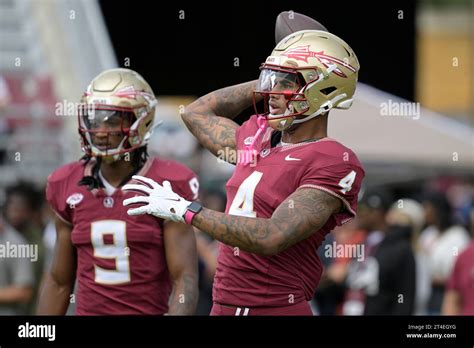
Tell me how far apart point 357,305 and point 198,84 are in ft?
27.5

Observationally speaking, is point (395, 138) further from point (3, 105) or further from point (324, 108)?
point (324, 108)

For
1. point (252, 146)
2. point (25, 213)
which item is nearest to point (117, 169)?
point (252, 146)

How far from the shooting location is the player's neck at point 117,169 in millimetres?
6090

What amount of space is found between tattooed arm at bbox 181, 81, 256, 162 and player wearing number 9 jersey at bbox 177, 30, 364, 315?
0.86 feet

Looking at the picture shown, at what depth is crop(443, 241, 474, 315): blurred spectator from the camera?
8688mm

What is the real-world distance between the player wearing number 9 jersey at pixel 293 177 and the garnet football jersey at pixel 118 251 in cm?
69

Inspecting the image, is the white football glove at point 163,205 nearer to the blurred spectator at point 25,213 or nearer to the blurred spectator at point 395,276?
the blurred spectator at point 395,276

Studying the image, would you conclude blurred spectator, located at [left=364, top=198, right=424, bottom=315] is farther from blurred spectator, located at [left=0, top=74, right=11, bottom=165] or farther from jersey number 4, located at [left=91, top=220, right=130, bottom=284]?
blurred spectator, located at [left=0, top=74, right=11, bottom=165]

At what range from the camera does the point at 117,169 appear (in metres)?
6.11

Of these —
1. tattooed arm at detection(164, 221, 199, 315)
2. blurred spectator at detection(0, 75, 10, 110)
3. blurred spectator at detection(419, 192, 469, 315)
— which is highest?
tattooed arm at detection(164, 221, 199, 315)

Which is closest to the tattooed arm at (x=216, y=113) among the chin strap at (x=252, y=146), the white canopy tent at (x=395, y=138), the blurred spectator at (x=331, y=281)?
the chin strap at (x=252, y=146)

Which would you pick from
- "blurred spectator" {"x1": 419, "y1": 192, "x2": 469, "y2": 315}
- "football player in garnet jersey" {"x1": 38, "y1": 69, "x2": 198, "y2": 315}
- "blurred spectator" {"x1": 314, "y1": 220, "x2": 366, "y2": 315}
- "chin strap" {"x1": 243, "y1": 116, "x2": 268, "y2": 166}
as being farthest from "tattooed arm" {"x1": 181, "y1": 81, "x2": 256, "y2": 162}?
"blurred spectator" {"x1": 419, "y1": 192, "x2": 469, "y2": 315}

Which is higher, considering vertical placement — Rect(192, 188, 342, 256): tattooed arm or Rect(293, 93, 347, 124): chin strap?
Rect(293, 93, 347, 124): chin strap

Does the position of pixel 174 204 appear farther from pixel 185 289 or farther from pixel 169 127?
pixel 169 127
